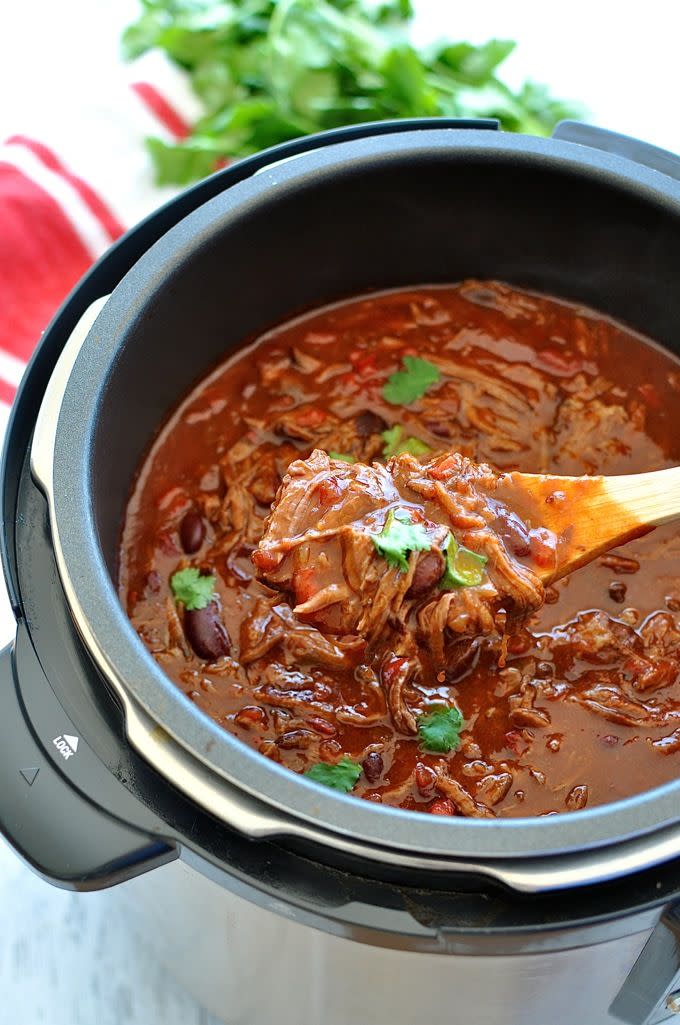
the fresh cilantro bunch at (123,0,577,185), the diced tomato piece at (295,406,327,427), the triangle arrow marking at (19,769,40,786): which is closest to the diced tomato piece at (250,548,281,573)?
the triangle arrow marking at (19,769,40,786)

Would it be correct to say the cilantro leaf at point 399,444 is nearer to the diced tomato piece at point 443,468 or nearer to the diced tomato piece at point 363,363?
the diced tomato piece at point 363,363

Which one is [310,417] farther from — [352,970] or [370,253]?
[352,970]

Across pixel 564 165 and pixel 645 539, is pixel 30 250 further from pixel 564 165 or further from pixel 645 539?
pixel 645 539

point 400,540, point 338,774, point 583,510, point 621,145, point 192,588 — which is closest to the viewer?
point 400,540

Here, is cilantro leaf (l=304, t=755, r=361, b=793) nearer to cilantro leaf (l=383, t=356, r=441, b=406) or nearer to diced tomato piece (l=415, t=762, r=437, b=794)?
diced tomato piece (l=415, t=762, r=437, b=794)

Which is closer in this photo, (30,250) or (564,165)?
(564,165)

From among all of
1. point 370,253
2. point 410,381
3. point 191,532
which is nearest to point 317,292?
point 370,253

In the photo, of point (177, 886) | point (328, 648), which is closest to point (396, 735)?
point (328, 648)
